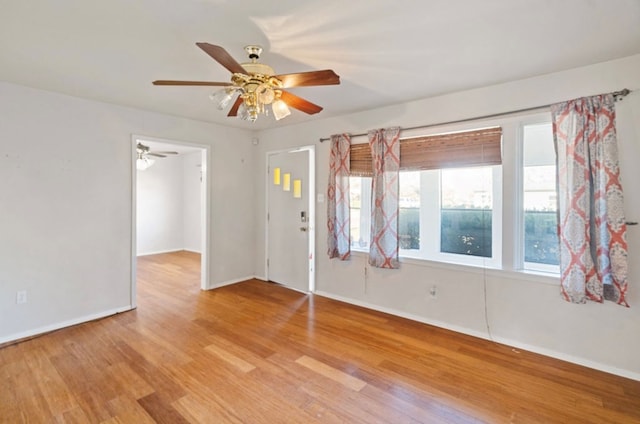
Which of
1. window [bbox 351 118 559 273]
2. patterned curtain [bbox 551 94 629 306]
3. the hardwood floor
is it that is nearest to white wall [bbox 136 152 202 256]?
the hardwood floor

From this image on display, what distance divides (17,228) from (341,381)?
131 inches

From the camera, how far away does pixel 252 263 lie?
520cm

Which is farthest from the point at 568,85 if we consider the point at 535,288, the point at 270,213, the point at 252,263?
the point at 252,263

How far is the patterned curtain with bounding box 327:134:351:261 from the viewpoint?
13.0 feet

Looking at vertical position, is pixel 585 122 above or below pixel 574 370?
above

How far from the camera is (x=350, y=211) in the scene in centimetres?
409

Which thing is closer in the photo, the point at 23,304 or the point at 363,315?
the point at 23,304

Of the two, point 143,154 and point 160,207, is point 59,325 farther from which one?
point 160,207

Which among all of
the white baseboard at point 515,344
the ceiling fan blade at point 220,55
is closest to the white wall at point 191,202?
the white baseboard at point 515,344

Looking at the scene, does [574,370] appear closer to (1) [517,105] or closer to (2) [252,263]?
(1) [517,105]

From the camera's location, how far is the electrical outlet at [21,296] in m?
3.04

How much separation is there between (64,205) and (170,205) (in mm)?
4513

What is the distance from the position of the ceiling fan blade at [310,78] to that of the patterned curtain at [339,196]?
6.11 ft

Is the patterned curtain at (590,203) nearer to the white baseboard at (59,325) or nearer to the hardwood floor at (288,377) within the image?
the hardwood floor at (288,377)
